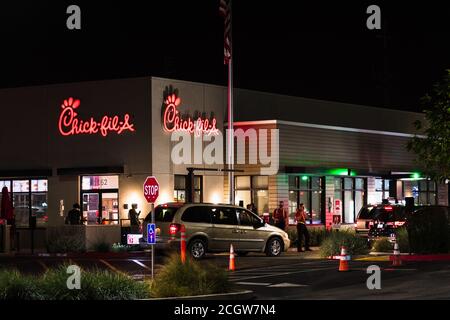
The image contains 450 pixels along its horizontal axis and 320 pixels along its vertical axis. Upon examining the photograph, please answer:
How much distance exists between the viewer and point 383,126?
48.0 m

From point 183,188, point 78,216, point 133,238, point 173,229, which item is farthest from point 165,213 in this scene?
point 183,188

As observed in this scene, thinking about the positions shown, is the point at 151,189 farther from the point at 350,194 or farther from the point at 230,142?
the point at 350,194

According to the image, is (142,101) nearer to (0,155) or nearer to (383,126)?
(0,155)

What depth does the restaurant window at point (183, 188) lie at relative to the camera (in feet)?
123

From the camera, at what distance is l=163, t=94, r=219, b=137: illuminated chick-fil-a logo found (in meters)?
36.7

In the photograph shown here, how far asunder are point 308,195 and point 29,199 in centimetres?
1189

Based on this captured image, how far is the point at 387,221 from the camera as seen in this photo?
31.4 metres

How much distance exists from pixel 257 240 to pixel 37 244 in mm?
11588

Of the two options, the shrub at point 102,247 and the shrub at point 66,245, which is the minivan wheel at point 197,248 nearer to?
the shrub at point 102,247

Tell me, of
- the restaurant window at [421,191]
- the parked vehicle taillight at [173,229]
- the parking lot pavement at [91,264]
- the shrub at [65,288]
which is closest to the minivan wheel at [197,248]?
the parked vehicle taillight at [173,229]

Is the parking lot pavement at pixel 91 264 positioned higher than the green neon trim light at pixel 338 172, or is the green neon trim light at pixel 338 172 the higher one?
the green neon trim light at pixel 338 172

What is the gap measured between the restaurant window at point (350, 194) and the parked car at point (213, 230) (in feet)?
40.5

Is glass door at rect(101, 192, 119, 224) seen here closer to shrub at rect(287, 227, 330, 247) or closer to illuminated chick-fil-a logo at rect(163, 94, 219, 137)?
illuminated chick-fil-a logo at rect(163, 94, 219, 137)
